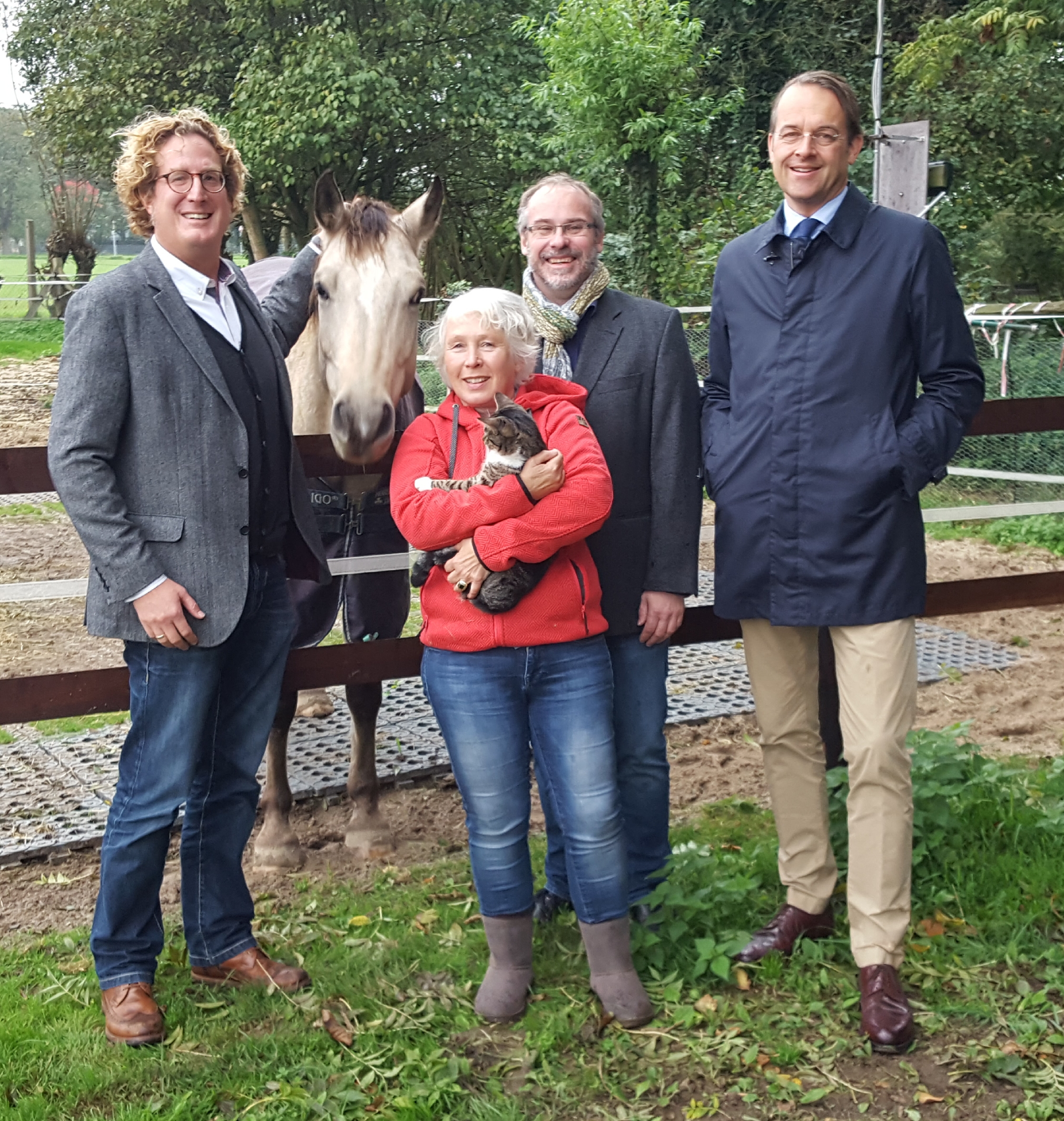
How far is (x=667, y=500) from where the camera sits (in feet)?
9.24

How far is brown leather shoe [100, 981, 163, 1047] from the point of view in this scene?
2594 millimetres

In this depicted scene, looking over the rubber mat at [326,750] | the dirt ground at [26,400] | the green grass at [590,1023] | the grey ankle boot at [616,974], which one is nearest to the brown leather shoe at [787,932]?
the green grass at [590,1023]

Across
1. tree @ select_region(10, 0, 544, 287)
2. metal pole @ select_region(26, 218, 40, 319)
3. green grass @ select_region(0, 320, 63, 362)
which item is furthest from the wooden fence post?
metal pole @ select_region(26, 218, 40, 319)

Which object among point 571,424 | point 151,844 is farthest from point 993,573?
point 151,844

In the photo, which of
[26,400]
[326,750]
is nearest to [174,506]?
[326,750]

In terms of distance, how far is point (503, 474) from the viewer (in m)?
2.47

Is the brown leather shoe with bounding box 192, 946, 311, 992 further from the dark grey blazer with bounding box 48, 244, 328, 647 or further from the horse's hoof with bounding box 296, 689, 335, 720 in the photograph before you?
the horse's hoof with bounding box 296, 689, 335, 720

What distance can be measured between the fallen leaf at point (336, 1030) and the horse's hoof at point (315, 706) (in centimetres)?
262

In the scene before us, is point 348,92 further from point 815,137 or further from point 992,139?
point 815,137

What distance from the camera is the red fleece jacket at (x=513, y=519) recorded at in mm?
2445

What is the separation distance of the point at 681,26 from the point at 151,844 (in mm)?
14126

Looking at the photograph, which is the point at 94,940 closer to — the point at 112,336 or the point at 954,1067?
the point at 112,336

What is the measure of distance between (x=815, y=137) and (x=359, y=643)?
1.75 metres

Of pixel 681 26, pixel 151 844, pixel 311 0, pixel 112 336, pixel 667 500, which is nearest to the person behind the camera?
pixel 112 336
